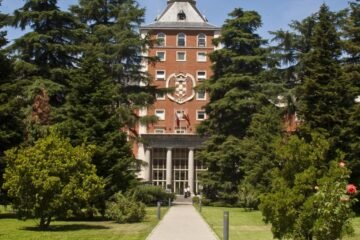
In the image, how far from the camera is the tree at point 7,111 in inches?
1068

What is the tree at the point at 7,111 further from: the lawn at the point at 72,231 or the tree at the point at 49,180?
the tree at the point at 49,180

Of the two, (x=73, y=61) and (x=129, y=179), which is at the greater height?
(x=73, y=61)

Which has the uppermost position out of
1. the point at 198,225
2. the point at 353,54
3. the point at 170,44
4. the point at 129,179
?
the point at 170,44

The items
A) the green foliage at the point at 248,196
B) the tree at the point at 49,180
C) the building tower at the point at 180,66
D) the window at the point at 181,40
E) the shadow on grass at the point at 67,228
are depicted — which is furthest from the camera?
the window at the point at 181,40

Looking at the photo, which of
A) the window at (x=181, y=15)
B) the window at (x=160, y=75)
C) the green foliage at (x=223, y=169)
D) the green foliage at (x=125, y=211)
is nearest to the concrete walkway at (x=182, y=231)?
the green foliage at (x=125, y=211)

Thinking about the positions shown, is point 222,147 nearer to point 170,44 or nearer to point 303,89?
point 303,89

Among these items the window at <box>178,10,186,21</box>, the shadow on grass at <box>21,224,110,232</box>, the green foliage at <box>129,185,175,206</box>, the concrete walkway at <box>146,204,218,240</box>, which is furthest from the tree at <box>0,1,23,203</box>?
the window at <box>178,10,186,21</box>

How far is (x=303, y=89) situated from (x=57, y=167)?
14.6 metres

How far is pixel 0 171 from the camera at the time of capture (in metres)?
27.1

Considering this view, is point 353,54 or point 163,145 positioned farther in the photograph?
point 163,145

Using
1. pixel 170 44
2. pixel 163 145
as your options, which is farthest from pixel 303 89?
pixel 170 44

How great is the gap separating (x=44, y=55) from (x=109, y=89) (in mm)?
8746

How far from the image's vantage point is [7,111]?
2697 centimetres

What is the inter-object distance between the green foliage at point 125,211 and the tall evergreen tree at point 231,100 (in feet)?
55.9
